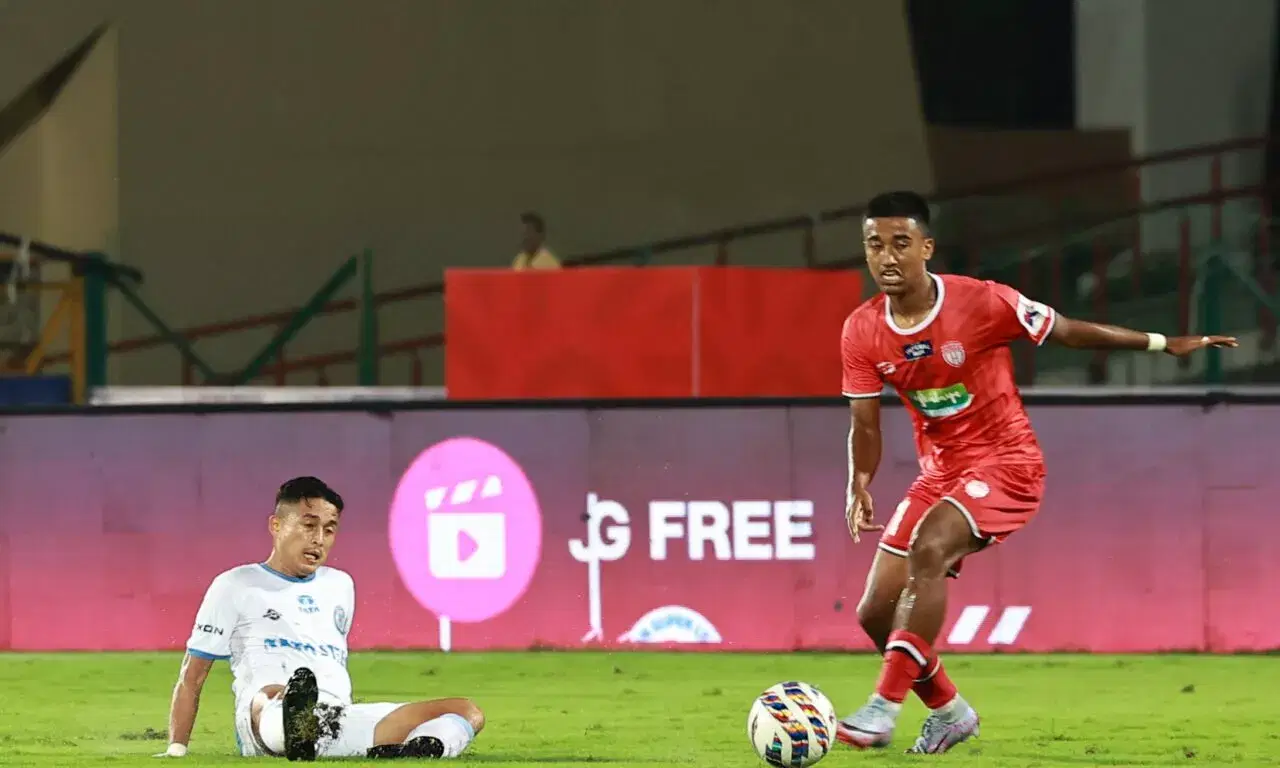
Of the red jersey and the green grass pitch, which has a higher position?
the red jersey

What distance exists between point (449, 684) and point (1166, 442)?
12.5ft

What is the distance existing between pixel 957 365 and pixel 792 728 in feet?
4.81

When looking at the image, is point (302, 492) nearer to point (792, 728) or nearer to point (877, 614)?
point (792, 728)

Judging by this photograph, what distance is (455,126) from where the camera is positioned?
1836 cm

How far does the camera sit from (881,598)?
7.83m

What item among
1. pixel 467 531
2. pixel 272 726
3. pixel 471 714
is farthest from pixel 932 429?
pixel 467 531

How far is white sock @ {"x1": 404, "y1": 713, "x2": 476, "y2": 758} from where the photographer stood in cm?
712

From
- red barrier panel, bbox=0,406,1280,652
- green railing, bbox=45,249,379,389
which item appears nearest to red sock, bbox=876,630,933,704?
red barrier panel, bbox=0,406,1280,652

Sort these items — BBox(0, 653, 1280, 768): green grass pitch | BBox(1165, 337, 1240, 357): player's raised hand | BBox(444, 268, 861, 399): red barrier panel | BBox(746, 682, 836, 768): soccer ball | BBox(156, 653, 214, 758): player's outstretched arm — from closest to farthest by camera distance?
BBox(746, 682, 836, 768): soccer ball
BBox(156, 653, 214, 758): player's outstretched arm
BBox(1165, 337, 1240, 357): player's raised hand
BBox(0, 653, 1280, 768): green grass pitch
BBox(444, 268, 861, 399): red barrier panel

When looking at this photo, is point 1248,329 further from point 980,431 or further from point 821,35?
point 980,431

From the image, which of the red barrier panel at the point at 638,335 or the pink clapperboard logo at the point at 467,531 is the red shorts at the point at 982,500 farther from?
the red barrier panel at the point at 638,335

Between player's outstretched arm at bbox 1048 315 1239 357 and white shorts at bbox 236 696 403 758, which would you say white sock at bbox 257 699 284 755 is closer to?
white shorts at bbox 236 696 403 758

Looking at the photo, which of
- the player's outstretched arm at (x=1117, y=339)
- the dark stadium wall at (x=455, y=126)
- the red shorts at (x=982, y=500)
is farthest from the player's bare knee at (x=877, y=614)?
the dark stadium wall at (x=455, y=126)

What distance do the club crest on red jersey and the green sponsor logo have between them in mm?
103
